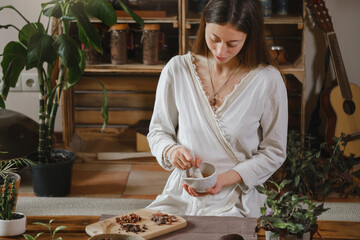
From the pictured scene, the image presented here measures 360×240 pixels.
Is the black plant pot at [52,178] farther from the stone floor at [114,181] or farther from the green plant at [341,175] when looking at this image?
the green plant at [341,175]

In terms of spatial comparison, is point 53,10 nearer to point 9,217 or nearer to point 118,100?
point 118,100

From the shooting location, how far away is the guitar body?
355 cm

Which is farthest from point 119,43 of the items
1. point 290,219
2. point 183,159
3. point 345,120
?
point 290,219

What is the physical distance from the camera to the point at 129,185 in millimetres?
3441

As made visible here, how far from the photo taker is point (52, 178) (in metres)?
3.14

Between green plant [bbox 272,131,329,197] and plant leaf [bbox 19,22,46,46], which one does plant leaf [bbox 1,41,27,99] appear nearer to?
plant leaf [bbox 19,22,46,46]

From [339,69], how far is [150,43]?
119 cm

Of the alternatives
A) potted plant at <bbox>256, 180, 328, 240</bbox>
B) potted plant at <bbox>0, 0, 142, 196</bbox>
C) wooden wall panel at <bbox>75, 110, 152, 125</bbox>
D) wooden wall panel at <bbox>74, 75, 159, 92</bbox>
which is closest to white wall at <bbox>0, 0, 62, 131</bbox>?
wooden wall panel at <bbox>75, 110, 152, 125</bbox>

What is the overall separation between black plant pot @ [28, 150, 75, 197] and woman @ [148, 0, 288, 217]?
50.3 inches

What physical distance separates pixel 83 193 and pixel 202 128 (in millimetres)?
1522

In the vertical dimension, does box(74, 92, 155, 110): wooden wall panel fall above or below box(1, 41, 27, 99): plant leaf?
below

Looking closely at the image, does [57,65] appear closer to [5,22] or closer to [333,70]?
[5,22]

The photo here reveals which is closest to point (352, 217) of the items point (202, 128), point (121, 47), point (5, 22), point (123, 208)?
point (123, 208)

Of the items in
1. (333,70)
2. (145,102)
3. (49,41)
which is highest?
(49,41)
